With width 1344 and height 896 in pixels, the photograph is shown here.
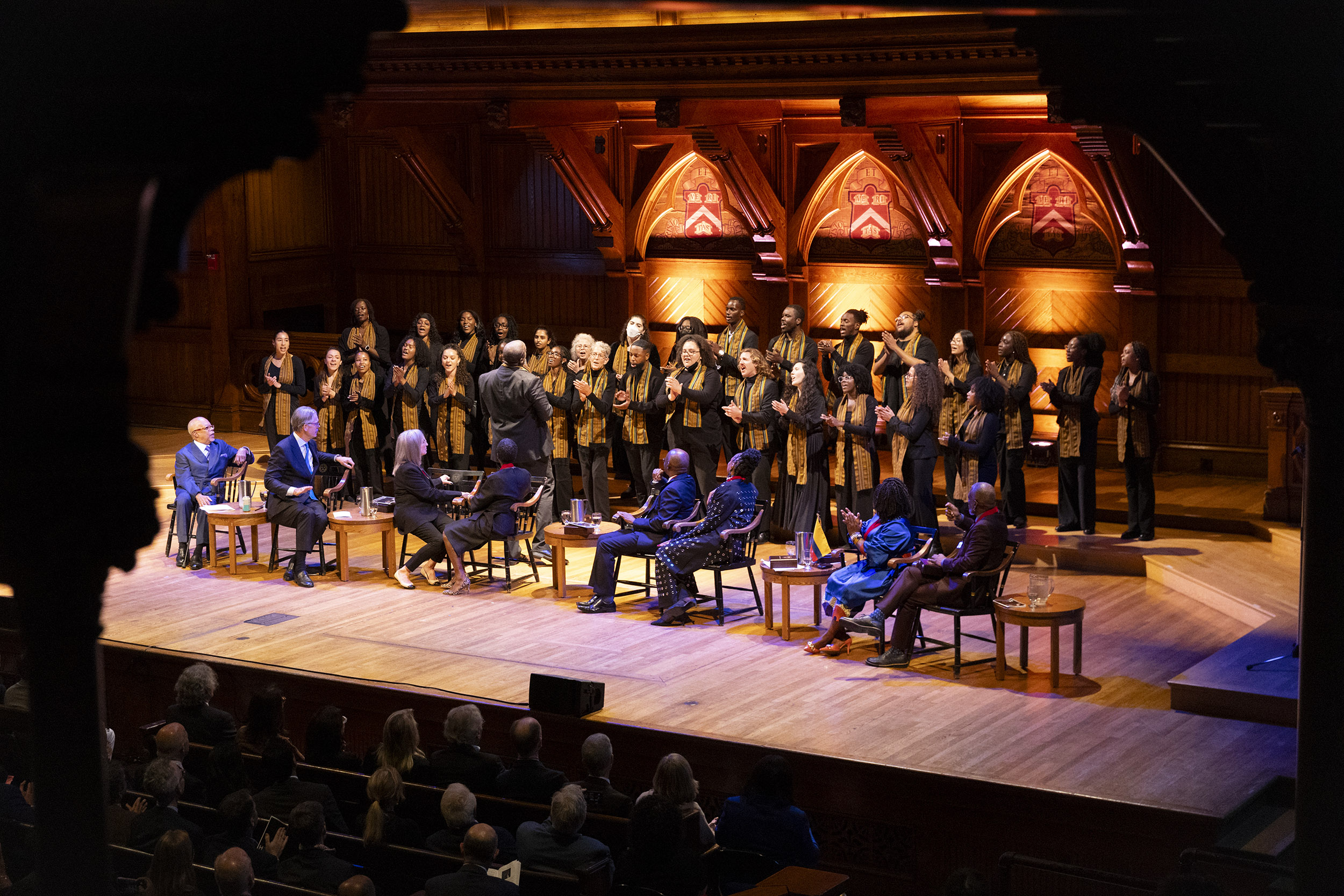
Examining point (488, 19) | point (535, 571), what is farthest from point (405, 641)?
point (488, 19)

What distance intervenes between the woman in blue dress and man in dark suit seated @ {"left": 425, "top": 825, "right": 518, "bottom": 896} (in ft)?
13.1

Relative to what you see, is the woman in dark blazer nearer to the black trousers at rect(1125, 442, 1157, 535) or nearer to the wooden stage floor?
the wooden stage floor

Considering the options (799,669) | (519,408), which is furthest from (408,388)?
(799,669)

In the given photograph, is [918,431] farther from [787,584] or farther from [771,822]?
[771,822]

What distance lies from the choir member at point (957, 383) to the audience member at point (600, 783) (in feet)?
17.9

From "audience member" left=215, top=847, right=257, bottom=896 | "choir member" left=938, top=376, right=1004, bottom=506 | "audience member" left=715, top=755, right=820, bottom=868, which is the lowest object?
"audience member" left=715, top=755, right=820, bottom=868

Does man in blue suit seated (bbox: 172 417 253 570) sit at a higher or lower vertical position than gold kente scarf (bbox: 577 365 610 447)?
lower

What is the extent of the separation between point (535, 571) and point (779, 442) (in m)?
2.10

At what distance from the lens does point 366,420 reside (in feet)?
42.4

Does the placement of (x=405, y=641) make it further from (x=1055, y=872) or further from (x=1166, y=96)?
(x=1166, y=96)

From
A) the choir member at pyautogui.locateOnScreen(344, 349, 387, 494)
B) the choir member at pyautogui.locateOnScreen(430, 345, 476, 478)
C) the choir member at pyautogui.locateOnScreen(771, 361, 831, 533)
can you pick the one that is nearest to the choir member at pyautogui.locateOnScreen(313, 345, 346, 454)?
the choir member at pyautogui.locateOnScreen(344, 349, 387, 494)

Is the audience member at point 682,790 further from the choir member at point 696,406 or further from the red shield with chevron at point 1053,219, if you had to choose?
the red shield with chevron at point 1053,219

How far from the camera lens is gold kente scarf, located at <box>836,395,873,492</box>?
1087 centimetres

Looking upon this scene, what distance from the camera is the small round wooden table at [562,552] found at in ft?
33.6
